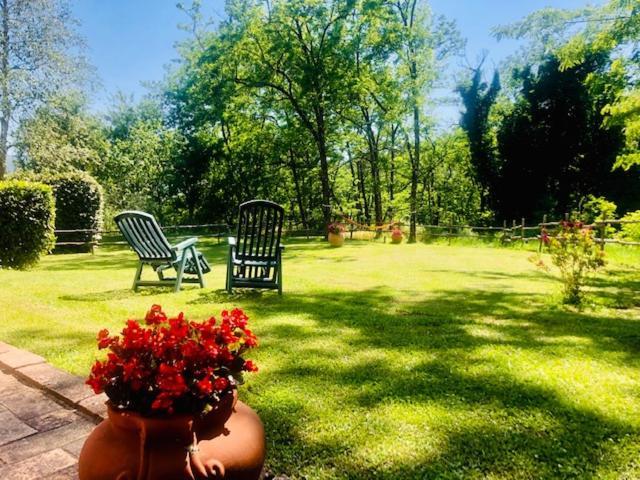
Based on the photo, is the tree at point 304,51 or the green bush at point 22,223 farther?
the tree at point 304,51

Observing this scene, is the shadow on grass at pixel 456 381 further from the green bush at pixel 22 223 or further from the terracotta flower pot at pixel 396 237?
the terracotta flower pot at pixel 396 237

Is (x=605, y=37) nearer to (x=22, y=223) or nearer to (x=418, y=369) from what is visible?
(x=418, y=369)

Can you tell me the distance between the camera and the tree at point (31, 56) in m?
17.7

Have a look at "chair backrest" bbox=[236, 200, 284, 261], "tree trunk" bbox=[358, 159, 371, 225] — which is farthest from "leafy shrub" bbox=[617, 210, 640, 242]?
"tree trunk" bbox=[358, 159, 371, 225]

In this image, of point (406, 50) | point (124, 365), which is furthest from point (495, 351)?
point (406, 50)

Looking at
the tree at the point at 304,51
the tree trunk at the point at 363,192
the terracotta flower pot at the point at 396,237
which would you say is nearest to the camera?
the terracotta flower pot at the point at 396,237

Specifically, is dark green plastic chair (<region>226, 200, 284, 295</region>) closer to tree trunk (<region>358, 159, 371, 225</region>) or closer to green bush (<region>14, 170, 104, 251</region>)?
green bush (<region>14, 170, 104, 251</region>)

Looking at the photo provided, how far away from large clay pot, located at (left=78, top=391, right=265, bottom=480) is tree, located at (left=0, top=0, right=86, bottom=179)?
820 inches

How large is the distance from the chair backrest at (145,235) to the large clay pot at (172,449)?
4.72 metres

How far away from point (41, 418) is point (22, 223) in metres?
8.63

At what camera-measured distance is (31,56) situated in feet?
59.7

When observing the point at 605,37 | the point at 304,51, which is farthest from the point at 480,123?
the point at 605,37

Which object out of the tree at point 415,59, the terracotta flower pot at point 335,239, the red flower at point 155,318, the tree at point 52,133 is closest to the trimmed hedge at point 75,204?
the tree at point 52,133

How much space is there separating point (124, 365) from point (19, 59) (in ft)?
71.7
